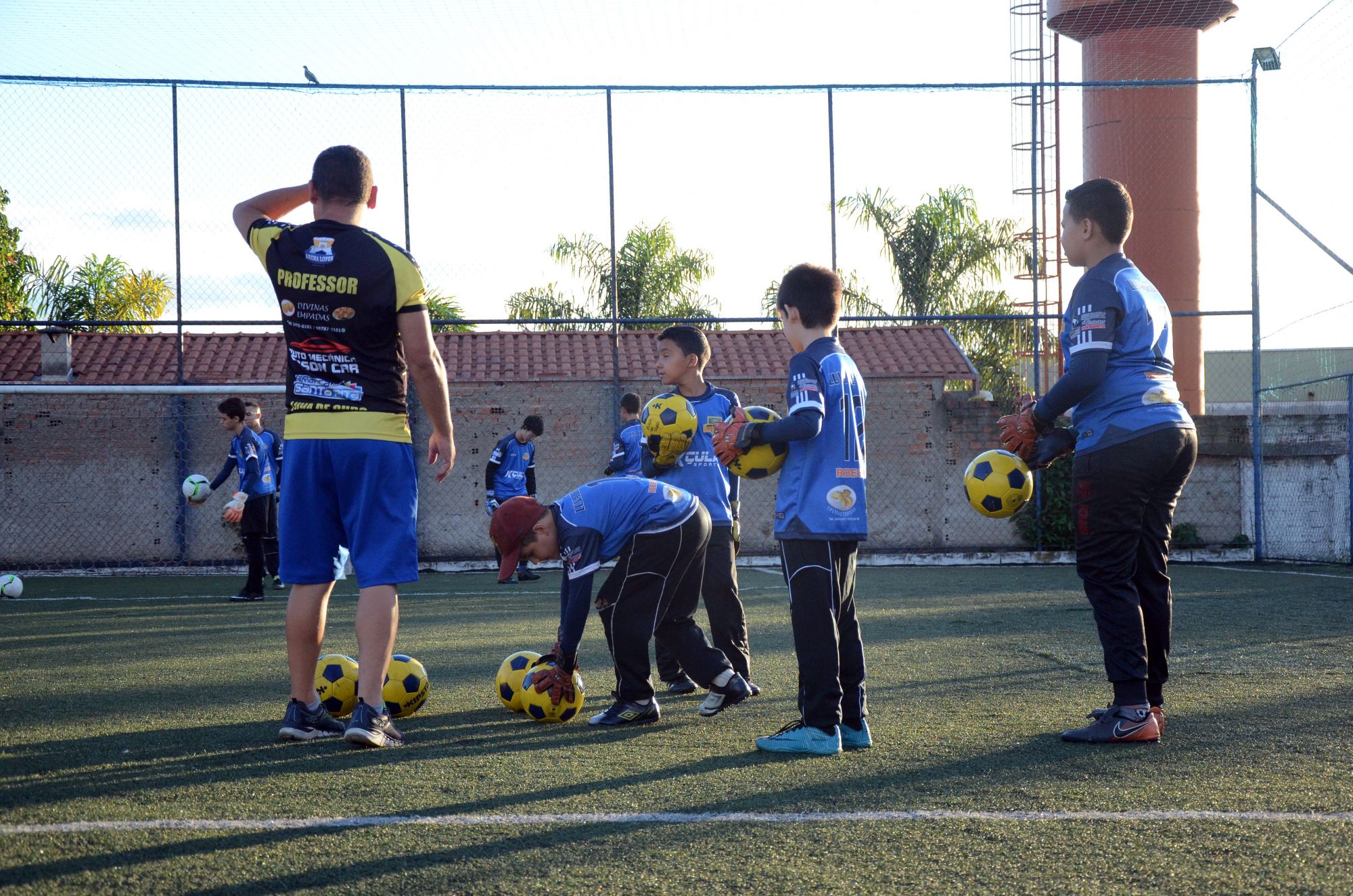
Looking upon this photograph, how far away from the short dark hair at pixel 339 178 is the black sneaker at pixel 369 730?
182 centimetres

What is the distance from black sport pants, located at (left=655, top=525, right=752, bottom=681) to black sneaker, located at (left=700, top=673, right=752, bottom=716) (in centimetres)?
56

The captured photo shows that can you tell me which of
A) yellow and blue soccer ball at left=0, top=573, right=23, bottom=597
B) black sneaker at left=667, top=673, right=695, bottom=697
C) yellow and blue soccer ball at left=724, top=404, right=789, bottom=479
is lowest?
yellow and blue soccer ball at left=0, top=573, right=23, bottom=597

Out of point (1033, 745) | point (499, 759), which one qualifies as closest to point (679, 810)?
point (499, 759)

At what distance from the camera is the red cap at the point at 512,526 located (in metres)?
4.05

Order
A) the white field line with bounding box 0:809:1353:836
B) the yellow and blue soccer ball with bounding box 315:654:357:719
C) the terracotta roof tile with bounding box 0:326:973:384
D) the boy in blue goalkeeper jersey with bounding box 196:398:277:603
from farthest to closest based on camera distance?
the terracotta roof tile with bounding box 0:326:973:384 → the boy in blue goalkeeper jersey with bounding box 196:398:277:603 → the yellow and blue soccer ball with bounding box 315:654:357:719 → the white field line with bounding box 0:809:1353:836

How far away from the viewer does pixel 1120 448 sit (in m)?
4.12

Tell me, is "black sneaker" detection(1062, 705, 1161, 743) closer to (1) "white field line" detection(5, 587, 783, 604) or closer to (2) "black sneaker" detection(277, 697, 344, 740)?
(2) "black sneaker" detection(277, 697, 344, 740)

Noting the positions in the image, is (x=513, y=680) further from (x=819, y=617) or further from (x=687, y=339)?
(x=687, y=339)

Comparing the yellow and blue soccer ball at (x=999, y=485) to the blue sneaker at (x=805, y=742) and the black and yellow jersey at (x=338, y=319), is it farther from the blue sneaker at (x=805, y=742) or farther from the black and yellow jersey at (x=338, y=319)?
the black and yellow jersey at (x=338, y=319)

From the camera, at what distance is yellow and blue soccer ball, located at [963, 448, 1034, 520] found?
4840 mm

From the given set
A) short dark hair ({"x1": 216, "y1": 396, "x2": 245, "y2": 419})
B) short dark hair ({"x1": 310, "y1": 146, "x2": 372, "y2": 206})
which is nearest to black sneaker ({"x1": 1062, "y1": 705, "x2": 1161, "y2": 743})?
short dark hair ({"x1": 310, "y1": 146, "x2": 372, "y2": 206})

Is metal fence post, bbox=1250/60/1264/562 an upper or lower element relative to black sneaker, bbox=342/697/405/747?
upper

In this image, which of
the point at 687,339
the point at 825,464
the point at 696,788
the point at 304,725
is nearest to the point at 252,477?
the point at 687,339

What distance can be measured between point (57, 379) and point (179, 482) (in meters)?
3.59
